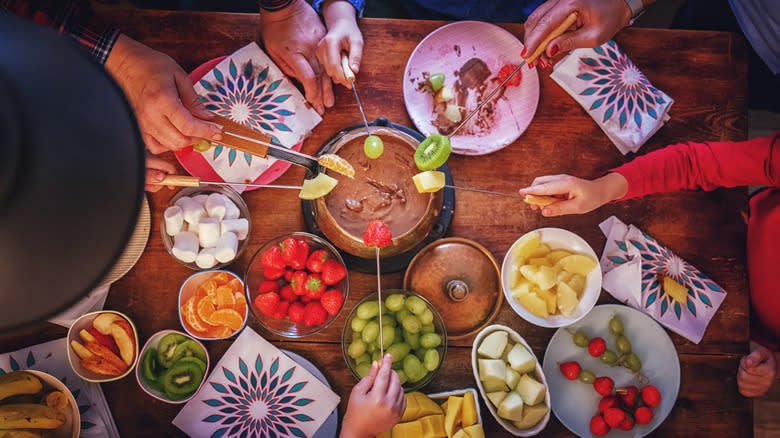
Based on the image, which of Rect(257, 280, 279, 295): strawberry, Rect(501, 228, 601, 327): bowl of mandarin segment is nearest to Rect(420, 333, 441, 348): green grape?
Rect(501, 228, 601, 327): bowl of mandarin segment

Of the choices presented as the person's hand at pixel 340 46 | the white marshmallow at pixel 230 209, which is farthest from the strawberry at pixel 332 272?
the person's hand at pixel 340 46

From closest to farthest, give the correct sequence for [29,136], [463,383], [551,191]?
1. [29,136]
2. [551,191]
3. [463,383]

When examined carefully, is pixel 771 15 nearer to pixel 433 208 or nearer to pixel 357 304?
pixel 433 208

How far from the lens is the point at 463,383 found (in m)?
1.44

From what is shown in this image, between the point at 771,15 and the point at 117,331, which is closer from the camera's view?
the point at 117,331

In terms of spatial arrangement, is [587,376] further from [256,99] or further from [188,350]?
[256,99]

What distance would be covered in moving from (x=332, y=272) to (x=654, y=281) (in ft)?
3.46

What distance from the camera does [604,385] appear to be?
139 cm

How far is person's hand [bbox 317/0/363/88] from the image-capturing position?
56.2 inches

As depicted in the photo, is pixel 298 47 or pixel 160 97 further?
→ pixel 298 47

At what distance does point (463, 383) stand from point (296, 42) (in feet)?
4.09

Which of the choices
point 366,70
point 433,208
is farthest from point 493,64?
point 433,208

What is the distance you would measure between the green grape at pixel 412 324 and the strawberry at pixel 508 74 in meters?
0.84

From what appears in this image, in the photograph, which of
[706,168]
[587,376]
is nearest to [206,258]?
[587,376]
